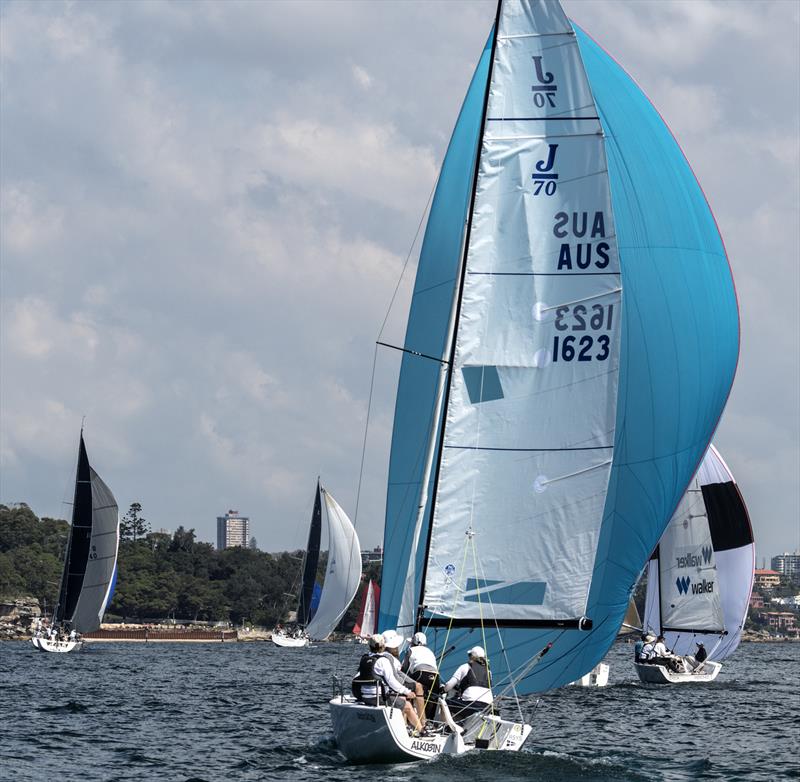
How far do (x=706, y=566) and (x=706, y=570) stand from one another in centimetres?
13

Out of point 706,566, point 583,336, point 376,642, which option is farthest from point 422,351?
point 706,566

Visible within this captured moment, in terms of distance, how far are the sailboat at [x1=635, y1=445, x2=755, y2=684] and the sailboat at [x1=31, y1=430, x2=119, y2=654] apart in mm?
29238

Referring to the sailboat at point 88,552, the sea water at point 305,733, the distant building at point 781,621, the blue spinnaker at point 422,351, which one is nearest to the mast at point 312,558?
the sailboat at point 88,552

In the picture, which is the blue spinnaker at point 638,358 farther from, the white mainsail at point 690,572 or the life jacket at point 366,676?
the white mainsail at point 690,572

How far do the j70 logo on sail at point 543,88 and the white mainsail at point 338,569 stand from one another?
188ft

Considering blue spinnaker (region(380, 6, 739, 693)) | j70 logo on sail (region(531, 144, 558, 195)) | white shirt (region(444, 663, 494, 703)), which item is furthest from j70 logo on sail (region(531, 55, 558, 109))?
white shirt (region(444, 663, 494, 703))

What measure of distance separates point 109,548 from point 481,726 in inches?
1970

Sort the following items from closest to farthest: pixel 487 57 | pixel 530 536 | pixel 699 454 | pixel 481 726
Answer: pixel 481 726
pixel 530 536
pixel 699 454
pixel 487 57

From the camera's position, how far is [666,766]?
68.5ft

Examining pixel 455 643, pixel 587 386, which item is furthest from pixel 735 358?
pixel 455 643

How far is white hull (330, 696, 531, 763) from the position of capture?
18.0 meters

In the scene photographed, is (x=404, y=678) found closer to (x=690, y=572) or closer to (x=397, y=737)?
(x=397, y=737)

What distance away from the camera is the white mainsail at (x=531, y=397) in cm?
2002

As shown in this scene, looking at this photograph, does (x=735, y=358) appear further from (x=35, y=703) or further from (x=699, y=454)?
(x=35, y=703)
